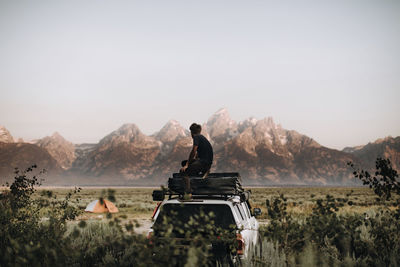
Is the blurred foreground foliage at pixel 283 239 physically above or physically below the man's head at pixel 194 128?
below

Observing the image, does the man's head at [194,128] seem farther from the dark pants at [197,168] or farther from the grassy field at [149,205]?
the grassy field at [149,205]

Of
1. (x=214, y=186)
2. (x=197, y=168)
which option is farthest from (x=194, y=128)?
(x=214, y=186)

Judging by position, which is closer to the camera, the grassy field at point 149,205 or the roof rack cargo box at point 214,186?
the roof rack cargo box at point 214,186

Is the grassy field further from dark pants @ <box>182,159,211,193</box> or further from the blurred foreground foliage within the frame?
dark pants @ <box>182,159,211,193</box>

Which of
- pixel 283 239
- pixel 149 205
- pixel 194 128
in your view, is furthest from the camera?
pixel 149 205

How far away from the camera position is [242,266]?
20.8 ft

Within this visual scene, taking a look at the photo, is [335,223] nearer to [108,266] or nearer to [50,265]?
[108,266]

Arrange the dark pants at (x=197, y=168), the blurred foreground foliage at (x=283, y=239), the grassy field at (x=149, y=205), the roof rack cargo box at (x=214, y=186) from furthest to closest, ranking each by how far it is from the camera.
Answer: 1. the grassy field at (x=149, y=205)
2. the dark pants at (x=197, y=168)
3. the roof rack cargo box at (x=214, y=186)
4. the blurred foreground foliage at (x=283, y=239)

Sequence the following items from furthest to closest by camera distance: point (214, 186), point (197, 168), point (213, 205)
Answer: point (197, 168), point (214, 186), point (213, 205)

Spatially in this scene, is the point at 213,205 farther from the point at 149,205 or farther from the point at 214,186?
the point at 149,205

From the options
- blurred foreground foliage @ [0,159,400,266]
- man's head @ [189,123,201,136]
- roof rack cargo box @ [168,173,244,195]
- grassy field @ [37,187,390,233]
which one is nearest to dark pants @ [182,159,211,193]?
roof rack cargo box @ [168,173,244,195]

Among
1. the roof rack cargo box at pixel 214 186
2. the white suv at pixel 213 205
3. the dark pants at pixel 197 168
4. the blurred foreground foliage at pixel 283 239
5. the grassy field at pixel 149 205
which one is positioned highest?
the dark pants at pixel 197 168

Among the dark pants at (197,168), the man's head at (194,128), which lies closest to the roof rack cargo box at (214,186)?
the dark pants at (197,168)

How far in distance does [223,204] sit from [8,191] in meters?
7.45
